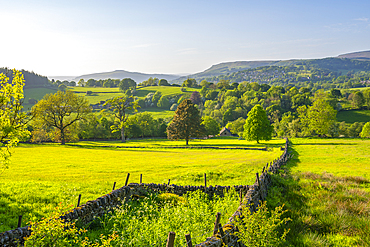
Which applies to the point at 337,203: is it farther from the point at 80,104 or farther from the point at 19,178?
the point at 80,104

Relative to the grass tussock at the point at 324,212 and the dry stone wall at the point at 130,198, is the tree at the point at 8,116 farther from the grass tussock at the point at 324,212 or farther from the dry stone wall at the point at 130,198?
the grass tussock at the point at 324,212

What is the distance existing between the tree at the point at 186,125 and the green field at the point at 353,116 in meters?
95.9

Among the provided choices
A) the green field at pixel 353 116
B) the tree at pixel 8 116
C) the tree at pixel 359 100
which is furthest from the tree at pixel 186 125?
the tree at pixel 359 100

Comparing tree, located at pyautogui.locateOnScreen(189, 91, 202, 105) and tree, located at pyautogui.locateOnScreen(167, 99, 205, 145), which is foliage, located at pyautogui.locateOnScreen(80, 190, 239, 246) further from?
tree, located at pyautogui.locateOnScreen(189, 91, 202, 105)

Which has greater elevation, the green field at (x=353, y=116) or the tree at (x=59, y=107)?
the tree at (x=59, y=107)

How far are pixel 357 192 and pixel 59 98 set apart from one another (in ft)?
199

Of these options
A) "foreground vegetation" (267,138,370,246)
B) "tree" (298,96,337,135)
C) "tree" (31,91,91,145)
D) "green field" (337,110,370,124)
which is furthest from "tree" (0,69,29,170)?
"green field" (337,110,370,124)

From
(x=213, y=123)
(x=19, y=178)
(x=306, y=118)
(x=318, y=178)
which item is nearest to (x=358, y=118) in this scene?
(x=306, y=118)

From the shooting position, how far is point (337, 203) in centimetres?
1167

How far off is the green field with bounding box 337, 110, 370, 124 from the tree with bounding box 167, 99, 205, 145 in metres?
95.9

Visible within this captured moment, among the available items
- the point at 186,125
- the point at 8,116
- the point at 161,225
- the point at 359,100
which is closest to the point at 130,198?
the point at 161,225

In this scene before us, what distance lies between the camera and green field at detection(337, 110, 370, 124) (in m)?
117

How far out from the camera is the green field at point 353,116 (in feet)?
383

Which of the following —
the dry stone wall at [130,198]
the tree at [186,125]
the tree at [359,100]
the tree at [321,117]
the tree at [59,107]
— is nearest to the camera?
the dry stone wall at [130,198]
